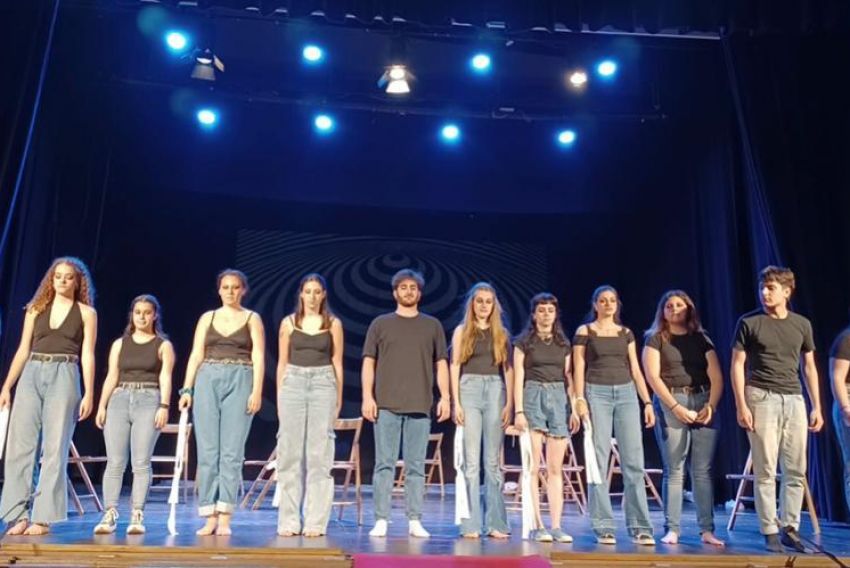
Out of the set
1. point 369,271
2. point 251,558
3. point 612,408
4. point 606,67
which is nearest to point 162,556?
point 251,558

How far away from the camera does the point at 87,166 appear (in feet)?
→ 26.9

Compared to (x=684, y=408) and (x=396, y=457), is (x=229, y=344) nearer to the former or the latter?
(x=396, y=457)

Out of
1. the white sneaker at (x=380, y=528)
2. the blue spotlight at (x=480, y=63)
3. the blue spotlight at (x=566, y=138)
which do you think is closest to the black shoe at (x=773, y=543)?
the white sneaker at (x=380, y=528)

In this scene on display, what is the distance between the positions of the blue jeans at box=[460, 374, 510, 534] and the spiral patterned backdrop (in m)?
5.30

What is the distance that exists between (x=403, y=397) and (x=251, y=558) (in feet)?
3.80

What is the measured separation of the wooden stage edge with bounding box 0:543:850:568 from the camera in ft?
11.1

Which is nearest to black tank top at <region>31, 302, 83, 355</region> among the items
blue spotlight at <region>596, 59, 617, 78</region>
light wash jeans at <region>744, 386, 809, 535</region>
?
light wash jeans at <region>744, 386, 809, 535</region>

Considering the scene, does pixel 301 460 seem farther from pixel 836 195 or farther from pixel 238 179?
pixel 238 179

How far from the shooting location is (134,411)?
13.5ft

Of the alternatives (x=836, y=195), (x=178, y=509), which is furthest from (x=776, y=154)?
(x=178, y=509)

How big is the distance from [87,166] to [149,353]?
15.8 ft

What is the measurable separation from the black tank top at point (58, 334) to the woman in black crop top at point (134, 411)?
0.21m

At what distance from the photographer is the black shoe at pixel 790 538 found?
3.87 metres

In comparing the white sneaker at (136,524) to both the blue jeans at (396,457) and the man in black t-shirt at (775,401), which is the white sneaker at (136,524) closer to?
the blue jeans at (396,457)
